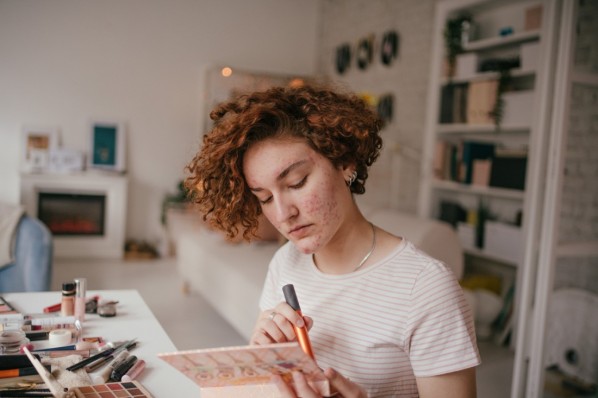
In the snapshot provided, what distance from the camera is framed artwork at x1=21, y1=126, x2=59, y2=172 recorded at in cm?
562

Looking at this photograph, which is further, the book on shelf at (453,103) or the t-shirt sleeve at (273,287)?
the book on shelf at (453,103)

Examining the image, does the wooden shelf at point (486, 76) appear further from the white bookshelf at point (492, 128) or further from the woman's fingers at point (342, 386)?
the woman's fingers at point (342, 386)

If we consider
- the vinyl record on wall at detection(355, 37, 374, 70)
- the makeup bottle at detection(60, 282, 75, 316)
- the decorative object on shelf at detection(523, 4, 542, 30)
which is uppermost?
the vinyl record on wall at detection(355, 37, 374, 70)

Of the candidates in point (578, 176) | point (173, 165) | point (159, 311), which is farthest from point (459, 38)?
point (173, 165)

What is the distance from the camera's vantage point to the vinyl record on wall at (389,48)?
516cm

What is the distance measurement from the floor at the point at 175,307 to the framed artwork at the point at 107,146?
41.7 inches

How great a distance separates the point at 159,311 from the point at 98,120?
279cm

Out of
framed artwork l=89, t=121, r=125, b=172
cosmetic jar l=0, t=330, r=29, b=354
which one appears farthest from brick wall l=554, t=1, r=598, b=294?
framed artwork l=89, t=121, r=125, b=172

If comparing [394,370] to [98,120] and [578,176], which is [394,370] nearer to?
[578,176]

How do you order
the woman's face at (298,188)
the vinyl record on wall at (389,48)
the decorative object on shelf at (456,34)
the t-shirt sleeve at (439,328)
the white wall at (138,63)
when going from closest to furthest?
the t-shirt sleeve at (439,328) → the woman's face at (298,188) → the decorative object on shelf at (456,34) → the vinyl record on wall at (389,48) → the white wall at (138,63)

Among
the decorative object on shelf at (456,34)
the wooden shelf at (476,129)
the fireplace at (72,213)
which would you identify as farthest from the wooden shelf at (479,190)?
the fireplace at (72,213)

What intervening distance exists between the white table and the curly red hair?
356 millimetres

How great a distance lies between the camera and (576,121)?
2455 mm

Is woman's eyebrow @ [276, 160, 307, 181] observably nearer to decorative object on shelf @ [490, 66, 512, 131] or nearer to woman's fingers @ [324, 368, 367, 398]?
woman's fingers @ [324, 368, 367, 398]
